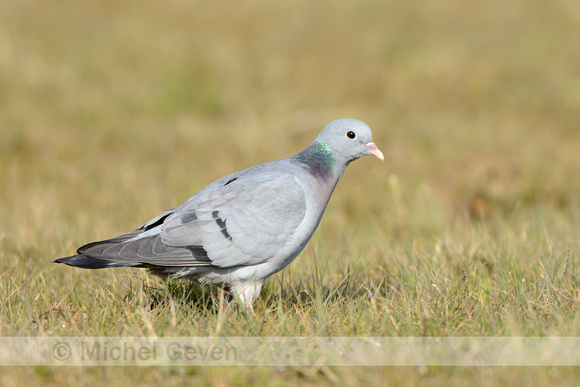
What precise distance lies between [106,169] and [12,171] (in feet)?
3.23

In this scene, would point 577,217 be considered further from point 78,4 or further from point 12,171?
point 78,4

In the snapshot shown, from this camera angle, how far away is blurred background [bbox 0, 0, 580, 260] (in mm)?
6691

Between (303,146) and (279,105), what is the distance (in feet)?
3.62

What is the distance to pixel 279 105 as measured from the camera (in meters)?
9.02

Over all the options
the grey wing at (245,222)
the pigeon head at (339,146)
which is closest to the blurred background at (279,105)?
the grey wing at (245,222)

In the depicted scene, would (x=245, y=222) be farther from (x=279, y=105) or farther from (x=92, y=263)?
(x=279, y=105)

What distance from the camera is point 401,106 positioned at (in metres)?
9.22

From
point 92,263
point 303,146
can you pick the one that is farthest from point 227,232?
point 303,146

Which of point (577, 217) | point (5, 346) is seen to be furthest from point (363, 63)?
point (5, 346)

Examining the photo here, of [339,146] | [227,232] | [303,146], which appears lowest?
[303,146]

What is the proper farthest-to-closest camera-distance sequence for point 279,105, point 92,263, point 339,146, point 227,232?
point 279,105 < point 339,146 < point 227,232 < point 92,263

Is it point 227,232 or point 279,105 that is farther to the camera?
point 279,105

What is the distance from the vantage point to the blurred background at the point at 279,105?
263 inches

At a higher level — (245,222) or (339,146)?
(339,146)
